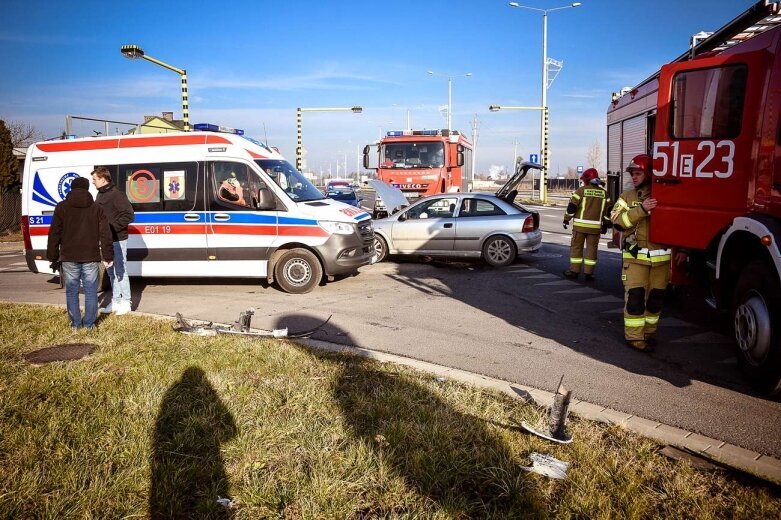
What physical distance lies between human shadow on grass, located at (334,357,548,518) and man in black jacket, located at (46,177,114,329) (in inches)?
135

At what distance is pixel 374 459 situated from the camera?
10.5 feet

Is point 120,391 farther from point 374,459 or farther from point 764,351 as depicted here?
point 764,351

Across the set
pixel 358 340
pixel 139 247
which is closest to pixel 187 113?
pixel 139 247

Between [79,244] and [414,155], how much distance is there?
12.4 metres

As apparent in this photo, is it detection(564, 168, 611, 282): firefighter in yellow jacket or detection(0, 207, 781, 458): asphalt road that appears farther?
detection(564, 168, 611, 282): firefighter in yellow jacket

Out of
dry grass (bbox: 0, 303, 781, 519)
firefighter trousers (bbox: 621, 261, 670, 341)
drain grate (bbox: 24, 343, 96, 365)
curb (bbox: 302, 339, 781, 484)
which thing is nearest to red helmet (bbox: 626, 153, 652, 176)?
firefighter trousers (bbox: 621, 261, 670, 341)

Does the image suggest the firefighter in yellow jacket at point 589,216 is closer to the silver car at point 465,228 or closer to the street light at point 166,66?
the silver car at point 465,228

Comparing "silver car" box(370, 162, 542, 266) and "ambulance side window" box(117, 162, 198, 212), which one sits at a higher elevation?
"ambulance side window" box(117, 162, 198, 212)

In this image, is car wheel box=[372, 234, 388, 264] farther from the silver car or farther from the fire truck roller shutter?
the fire truck roller shutter

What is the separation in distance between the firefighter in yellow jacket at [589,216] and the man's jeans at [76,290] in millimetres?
7104

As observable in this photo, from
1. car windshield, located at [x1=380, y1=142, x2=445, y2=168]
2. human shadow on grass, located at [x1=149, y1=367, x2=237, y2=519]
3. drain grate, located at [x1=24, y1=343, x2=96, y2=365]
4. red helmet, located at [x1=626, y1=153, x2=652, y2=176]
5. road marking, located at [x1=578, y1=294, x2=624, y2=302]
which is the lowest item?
human shadow on grass, located at [x1=149, y1=367, x2=237, y2=519]

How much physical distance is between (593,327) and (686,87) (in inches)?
109

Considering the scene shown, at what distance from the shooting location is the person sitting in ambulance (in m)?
8.35

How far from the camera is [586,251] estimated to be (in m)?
9.42
